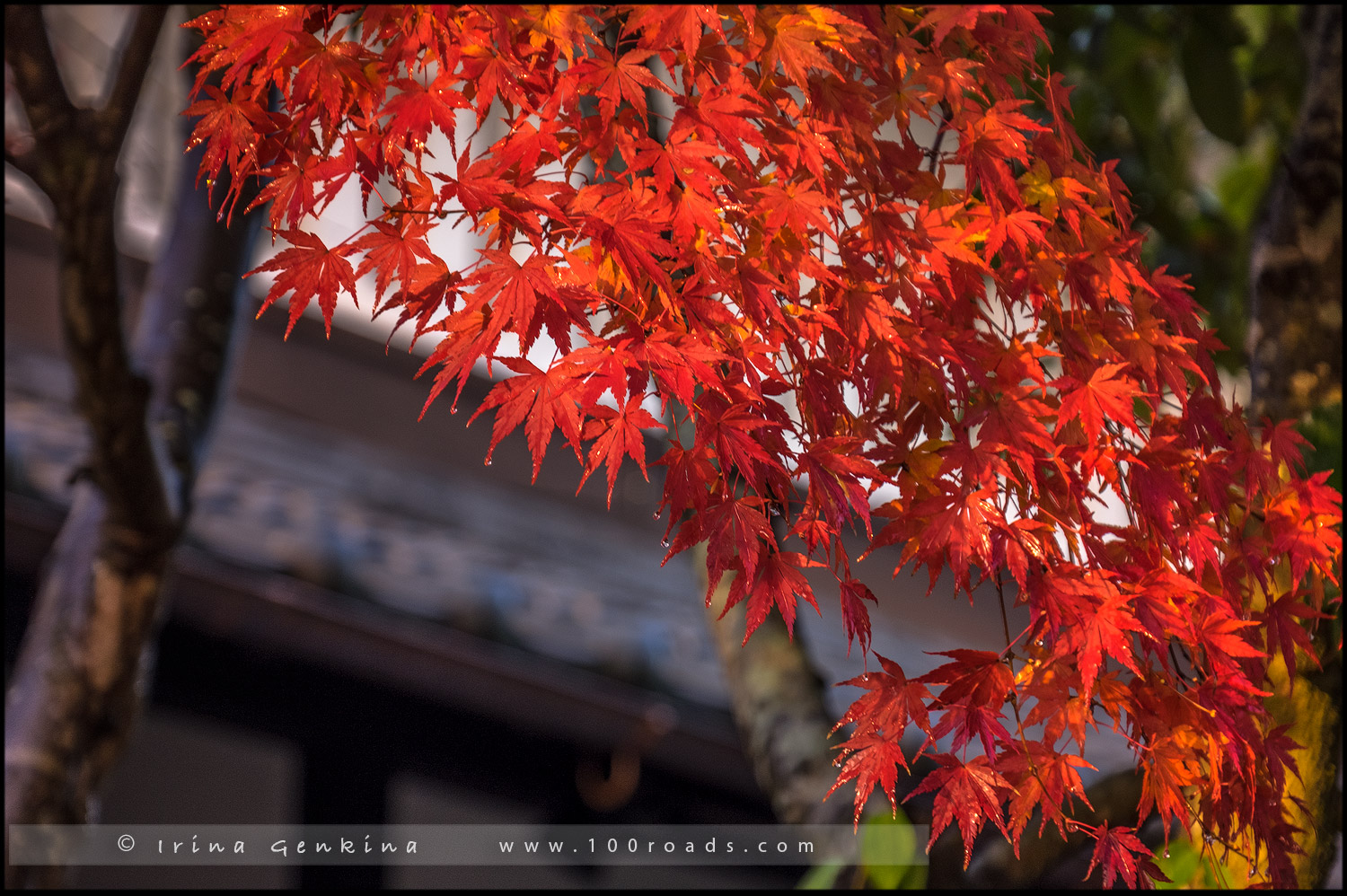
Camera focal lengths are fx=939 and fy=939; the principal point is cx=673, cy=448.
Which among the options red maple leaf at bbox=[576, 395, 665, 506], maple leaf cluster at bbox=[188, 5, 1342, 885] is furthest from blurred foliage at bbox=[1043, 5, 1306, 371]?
red maple leaf at bbox=[576, 395, 665, 506]

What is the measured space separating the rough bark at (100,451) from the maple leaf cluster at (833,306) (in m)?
0.64

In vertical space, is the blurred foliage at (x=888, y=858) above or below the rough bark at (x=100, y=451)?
below

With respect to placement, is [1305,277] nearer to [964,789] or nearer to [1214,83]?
[1214,83]

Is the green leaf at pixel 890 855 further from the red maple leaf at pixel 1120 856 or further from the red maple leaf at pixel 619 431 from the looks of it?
the red maple leaf at pixel 619 431

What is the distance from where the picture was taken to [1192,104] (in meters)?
2.02

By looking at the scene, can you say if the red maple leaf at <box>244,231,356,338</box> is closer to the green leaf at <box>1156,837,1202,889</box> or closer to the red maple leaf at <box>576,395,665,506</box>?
the red maple leaf at <box>576,395,665,506</box>

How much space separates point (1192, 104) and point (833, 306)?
1.77m

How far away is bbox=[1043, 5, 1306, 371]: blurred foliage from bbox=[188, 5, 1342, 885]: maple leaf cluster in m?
1.08

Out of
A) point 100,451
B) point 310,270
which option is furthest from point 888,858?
point 100,451

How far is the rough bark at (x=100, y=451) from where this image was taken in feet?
4.07

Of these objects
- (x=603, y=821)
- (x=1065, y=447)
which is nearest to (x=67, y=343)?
(x=1065, y=447)

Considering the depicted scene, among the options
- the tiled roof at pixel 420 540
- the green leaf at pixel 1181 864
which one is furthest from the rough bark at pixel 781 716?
the tiled roof at pixel 420 540

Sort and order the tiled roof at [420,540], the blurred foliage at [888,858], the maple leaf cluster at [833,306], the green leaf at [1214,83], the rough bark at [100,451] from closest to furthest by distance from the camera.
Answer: the maple leaf cluster at [833,306] → the rough bark at [100,451] → the blurred foliage at [888,858] → the green leaf at [1214,83] → the tiled roof at [420,540]

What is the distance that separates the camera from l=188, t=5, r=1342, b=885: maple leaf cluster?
64 cm
